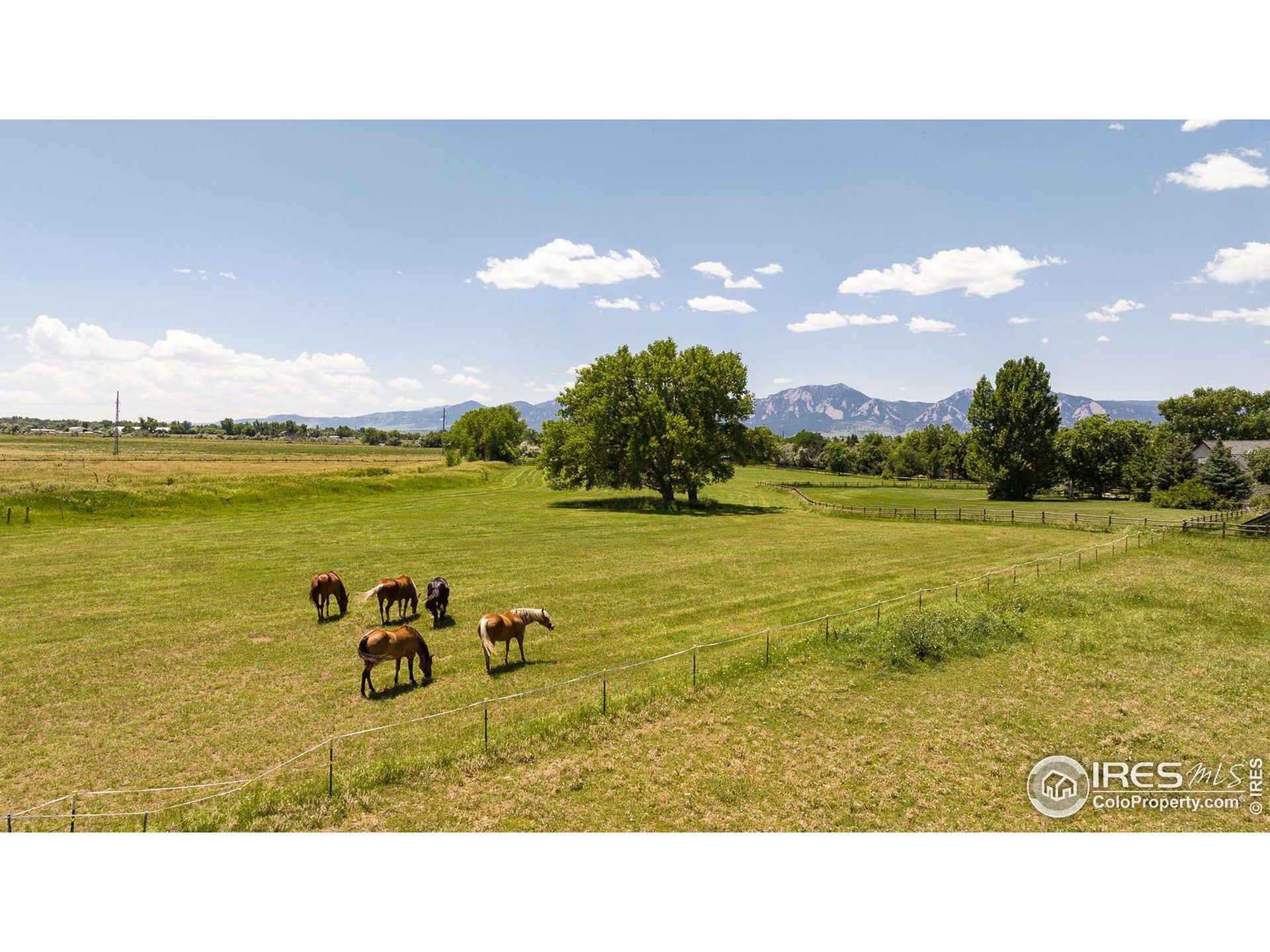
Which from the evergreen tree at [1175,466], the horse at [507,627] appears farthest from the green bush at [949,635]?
the evergreen tree at [1175,466]

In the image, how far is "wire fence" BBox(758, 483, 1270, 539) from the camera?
130ft

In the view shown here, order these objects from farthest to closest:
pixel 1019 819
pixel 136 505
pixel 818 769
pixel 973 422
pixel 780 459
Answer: pixel 780 459, pixel 973 422, pixel 136 505, pixel 818 769, pixel 1019 819

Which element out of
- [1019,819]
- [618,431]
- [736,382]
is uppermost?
[736,382]

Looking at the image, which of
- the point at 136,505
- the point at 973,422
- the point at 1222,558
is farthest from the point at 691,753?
the point at 973,422

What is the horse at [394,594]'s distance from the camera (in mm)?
19688

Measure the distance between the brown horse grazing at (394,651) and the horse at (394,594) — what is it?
4.79m

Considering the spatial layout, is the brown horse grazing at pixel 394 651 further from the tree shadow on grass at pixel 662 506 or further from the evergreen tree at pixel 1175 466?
the evergreen tree at pixel 1175 466

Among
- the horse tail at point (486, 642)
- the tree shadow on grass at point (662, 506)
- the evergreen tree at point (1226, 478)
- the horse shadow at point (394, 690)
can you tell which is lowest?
the horse shadow at point (394, 690)

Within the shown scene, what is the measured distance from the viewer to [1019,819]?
383 inches

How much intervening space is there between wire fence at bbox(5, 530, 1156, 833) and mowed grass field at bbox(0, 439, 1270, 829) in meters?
0.30

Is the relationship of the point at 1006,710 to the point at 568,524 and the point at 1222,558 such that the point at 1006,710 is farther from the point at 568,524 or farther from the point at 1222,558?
the point at 568,524

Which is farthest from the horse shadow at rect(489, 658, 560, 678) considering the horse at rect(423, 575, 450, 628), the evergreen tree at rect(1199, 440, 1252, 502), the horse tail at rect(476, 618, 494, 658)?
the evergreen tree at rect(1199, 440, 1252, 502)

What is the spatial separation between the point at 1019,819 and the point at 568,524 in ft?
122

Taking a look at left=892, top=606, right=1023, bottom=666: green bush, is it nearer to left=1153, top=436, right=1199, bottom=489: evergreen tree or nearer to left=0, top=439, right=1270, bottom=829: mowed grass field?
left=0, top=439, right=1270, bottom=829: mowed grass field
